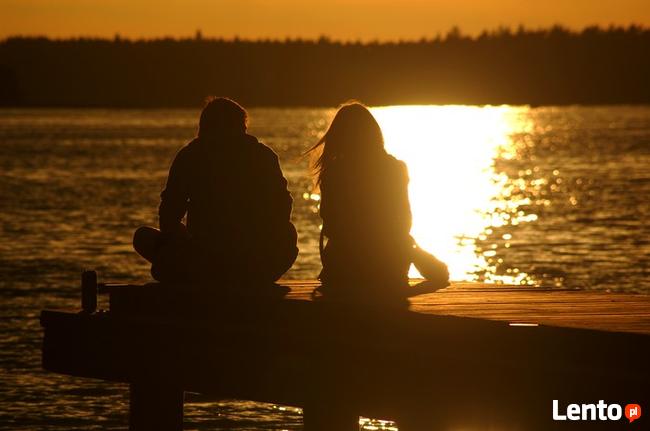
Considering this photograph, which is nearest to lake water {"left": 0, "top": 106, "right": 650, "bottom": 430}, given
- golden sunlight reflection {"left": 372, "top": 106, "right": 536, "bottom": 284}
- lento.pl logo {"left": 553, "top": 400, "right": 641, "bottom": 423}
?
golden sunlight reflection {"left": 372, "top": 106, "right": 536, "bottom": 284}

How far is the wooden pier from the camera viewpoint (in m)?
8.69

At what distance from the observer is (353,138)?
33.9 feet

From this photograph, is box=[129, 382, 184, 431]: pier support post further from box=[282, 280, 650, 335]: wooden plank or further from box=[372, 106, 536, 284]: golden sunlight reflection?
box=[372, 106, 536, 284]: golden sunlight reflection

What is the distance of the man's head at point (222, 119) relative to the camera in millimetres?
10562

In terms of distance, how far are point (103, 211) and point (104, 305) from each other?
24937 mm

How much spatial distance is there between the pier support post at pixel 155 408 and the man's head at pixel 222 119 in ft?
6.13

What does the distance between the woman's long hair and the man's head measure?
1.95 feet

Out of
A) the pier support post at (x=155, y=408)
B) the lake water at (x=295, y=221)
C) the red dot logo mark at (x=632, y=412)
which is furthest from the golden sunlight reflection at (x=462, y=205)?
the red dot logo mark at (x=632, y=412)

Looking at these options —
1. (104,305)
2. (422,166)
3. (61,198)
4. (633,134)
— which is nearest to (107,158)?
(422,166)

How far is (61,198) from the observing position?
5572cm

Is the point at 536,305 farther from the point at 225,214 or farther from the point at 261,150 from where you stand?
the point at 225,214

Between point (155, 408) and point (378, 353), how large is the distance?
2434 mm

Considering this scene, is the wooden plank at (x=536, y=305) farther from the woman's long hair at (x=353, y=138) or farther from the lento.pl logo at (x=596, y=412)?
the woman's long hair at (x=353, y=138)

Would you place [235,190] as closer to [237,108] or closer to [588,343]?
[237,108]
